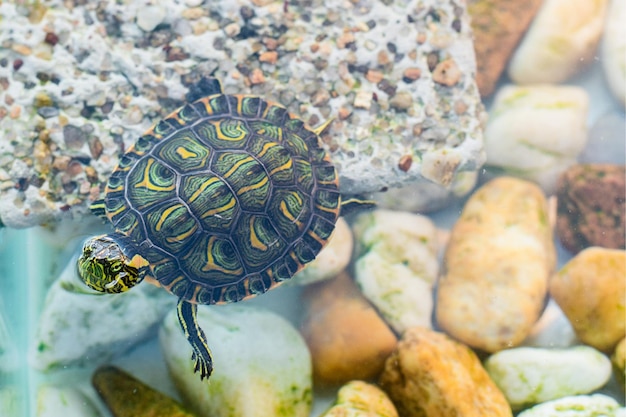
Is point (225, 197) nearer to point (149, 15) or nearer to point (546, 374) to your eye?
point (149, 15)

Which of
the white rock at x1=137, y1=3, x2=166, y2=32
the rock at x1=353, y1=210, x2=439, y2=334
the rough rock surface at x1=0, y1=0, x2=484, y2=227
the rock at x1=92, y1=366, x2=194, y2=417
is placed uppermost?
the white rock at x1=137, y1=3, x2=166, y2=32

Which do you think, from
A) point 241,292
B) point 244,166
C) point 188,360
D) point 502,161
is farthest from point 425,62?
point 188,360

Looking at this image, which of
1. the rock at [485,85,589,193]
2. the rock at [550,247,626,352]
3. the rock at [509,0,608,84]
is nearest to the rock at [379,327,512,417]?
the rock at [550,247,626,352]

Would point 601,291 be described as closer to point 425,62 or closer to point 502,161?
point 502,161

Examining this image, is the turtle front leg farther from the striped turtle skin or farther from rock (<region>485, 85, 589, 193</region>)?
rock (<region>485, 85, 589, 193</region>)

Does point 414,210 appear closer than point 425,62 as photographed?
No

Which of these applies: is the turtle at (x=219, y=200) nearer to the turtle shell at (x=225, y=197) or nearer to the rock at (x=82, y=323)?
the turtle shell at (x=225, y=197)

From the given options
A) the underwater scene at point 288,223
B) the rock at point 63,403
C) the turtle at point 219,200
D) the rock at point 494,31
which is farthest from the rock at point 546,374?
the rock at point 63,403
